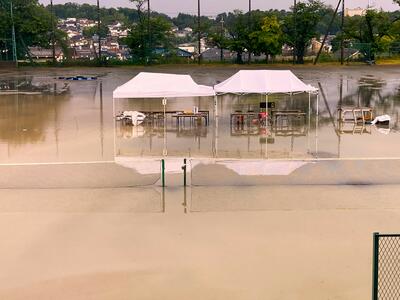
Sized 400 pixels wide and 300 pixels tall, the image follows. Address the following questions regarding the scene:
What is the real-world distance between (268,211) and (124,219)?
8.17ft

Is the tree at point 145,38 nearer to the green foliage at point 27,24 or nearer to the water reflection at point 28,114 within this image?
the green foliage at point 27,24

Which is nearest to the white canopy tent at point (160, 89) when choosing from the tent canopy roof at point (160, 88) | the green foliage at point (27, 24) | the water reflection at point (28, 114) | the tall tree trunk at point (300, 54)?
the tent canopy roof at point (160, 88)

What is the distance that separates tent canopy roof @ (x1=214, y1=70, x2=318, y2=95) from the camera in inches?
631

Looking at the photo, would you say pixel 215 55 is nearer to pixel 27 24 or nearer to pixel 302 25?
pixel 302 25

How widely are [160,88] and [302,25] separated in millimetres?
40569

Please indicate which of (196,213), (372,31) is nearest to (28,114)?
(196,213)

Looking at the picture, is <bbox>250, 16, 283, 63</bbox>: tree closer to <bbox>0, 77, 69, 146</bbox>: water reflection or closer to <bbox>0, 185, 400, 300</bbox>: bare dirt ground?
<bbox>0, 77, 69, 146</bbox>: water reflection

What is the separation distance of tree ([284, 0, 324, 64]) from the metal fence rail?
45.8m

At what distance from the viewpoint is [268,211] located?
395 inches

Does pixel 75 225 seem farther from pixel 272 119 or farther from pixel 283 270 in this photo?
pixel 272 119

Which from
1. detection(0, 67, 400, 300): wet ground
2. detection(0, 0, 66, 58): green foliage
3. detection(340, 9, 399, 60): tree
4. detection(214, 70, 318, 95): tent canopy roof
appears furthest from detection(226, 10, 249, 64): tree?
detection(214, 70, 318, 95): tent canopy roof

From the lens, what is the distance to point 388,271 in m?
7.46

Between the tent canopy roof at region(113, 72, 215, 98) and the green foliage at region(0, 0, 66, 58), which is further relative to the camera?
the green foliage at region(0, 0, 66, 58)

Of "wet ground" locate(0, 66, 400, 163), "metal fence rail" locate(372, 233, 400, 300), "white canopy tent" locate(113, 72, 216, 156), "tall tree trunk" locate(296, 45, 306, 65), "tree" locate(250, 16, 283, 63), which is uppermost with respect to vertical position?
"tree" locate(250, 16, 283, 63)
